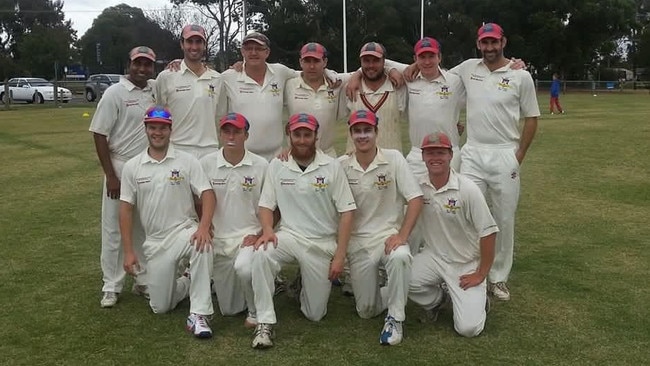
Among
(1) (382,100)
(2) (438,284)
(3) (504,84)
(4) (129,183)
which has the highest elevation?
(3) (504,84)

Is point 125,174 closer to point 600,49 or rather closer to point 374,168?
point 374,168

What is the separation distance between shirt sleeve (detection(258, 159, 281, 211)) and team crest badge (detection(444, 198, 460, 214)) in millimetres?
1290

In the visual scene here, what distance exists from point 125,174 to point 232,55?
196 feet

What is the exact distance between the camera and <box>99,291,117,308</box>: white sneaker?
5.51 meters

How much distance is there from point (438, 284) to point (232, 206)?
1686 mm

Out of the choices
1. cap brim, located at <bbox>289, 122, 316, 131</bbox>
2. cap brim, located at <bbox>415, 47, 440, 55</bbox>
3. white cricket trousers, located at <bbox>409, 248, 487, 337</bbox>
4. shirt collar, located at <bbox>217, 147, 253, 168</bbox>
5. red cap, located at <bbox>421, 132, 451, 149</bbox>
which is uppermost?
cap brim, located at <bbox>415, 47, 440, 55</bbox>

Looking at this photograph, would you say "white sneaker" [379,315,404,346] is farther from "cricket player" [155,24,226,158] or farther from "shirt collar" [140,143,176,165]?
"cricket player" [155,24,226,158]

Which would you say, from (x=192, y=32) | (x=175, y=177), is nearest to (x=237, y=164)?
(x=175, y=177)

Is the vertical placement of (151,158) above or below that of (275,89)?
below

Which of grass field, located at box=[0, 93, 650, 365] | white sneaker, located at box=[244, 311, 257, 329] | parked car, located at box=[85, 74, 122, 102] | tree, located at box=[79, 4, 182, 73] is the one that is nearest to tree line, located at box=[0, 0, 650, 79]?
tree, located at box=[79, 4, 182, 73]

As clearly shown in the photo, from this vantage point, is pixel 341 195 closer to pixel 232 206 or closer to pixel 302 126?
pixel 302 126

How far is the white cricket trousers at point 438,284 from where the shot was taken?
16.2 feet

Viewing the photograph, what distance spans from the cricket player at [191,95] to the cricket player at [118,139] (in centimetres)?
20

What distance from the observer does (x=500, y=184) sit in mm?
5711
